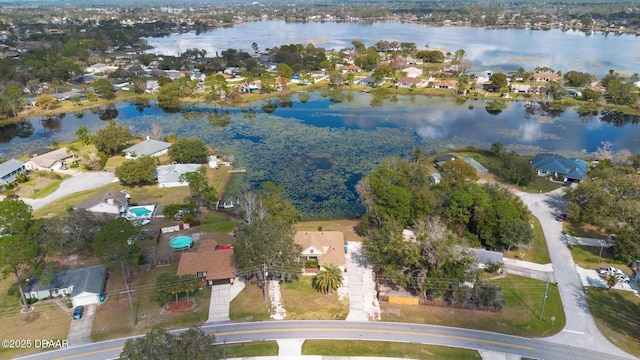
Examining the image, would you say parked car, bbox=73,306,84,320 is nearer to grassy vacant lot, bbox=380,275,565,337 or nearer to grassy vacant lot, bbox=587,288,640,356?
grassy vacant lot, bbox=380,275,565,337

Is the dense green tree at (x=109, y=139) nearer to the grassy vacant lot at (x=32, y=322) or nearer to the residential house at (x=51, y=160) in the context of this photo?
the residential house at (x=51, y=160)

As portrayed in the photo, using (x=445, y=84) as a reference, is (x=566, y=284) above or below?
below

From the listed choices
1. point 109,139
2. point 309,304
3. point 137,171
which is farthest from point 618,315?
point 109,139

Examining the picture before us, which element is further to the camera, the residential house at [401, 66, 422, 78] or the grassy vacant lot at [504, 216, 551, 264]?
the residential house at [401, 66, 422, 78]

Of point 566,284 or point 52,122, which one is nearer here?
point 566,284

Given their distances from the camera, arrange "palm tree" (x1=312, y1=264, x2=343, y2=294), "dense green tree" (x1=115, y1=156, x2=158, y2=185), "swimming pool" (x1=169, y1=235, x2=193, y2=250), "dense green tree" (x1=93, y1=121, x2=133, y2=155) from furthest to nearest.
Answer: "dense green tree" (x1=93, y1=121, x2=133, y2=155), "dense green tree" (x1=115, y1=156, x2=158, y2=185), "swimming pool" (x1=169, y1=235, x2=193, y2=250), "palm tree" (x1=312, y1=264, x2=343, y2=294)

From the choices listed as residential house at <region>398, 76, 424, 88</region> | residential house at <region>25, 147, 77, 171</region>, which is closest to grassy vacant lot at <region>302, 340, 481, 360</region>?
residential house at <region>25, 147, 77, 171</region>

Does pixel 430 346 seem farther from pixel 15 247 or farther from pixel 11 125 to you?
pixel 11 125

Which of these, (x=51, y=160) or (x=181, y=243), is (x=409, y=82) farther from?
(x=181, y=243)
